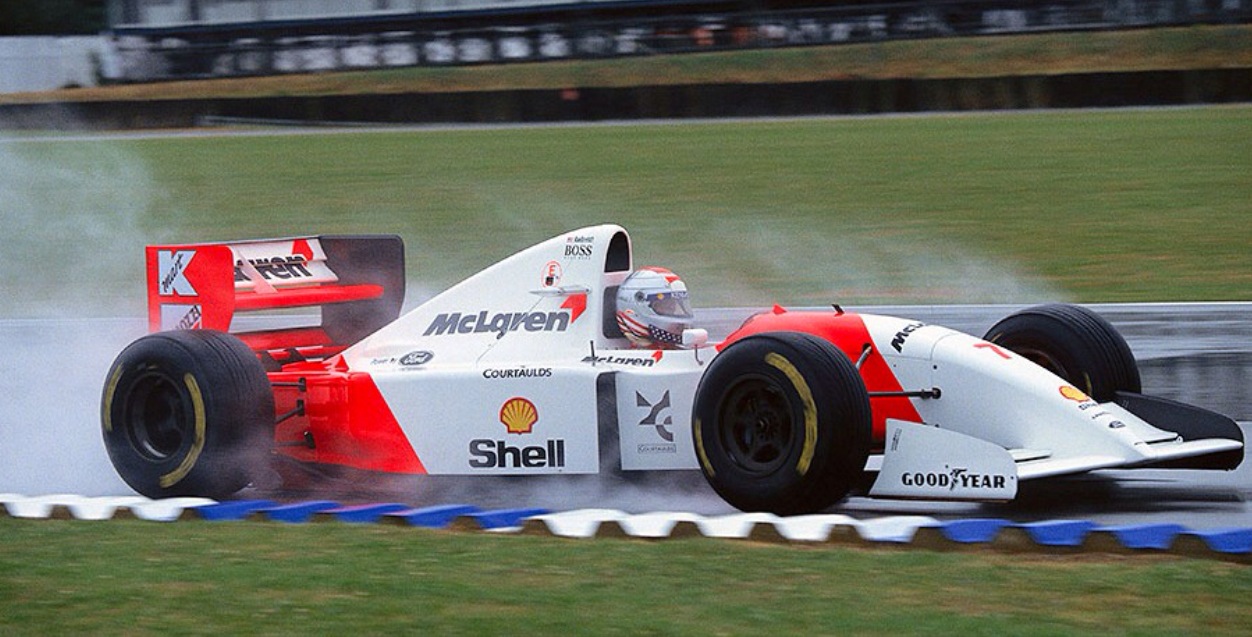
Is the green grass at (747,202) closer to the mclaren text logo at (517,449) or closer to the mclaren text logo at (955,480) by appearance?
the mclaren text logo at (517,449)

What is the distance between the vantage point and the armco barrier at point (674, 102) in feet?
96.3

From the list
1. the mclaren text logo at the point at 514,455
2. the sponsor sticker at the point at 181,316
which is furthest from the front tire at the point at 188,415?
the mclaren text logo at the point at 514,455

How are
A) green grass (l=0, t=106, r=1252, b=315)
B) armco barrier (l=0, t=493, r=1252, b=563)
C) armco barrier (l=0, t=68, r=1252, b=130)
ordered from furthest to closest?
1. armco barrier (l=0, t=68, r=1252, b=130)
2. green grass (l=0, t=106, r=1252, b=315)
3. armco barrier (l=0, t=493, r=1252, b=563)

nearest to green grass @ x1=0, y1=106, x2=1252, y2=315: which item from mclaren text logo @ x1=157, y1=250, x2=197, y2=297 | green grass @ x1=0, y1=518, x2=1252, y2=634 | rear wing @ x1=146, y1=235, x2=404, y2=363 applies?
rear wing @ x1=146, y1=235, x2=404, y2=363

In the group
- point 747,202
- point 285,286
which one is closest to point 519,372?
point 285,286

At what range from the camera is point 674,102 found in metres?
32.9

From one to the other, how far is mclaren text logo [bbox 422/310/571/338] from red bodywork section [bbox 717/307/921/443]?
0.81 meters

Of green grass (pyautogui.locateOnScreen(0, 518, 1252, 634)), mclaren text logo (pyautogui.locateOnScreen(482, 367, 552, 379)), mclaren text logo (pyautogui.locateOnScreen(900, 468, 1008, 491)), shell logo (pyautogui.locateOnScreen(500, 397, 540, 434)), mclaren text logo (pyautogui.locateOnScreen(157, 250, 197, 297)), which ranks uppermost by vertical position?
mclaren text logo (pyautogui.locateOnScreen(157, 250, 197, 297))

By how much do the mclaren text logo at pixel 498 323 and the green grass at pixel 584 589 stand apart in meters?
1.66

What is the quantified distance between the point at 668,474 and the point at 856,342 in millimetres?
1022

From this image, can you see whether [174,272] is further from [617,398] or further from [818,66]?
[818,66]

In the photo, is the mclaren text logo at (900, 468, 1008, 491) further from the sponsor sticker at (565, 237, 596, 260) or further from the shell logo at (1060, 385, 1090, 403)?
the sponsor sticker at (565, 237, 596, 260)

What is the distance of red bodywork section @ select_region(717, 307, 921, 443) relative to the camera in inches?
288

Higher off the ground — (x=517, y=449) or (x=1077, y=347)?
(x=1077, y=347)
